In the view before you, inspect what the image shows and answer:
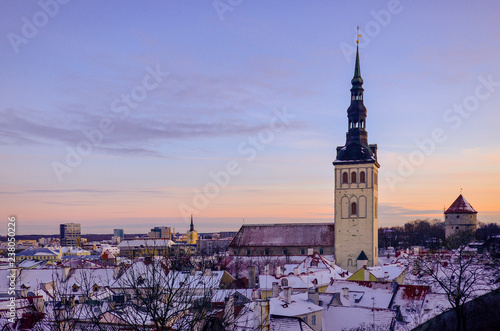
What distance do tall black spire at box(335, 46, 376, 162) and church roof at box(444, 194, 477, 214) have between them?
49.1 m

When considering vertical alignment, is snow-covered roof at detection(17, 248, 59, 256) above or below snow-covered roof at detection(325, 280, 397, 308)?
below

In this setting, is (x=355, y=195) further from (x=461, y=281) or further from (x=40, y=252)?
(x=40, y=252)

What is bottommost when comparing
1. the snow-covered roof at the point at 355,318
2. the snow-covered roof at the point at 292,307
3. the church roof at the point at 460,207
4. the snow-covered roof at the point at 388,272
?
the snow-covered roof at the point at 388,272

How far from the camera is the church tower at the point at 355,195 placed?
67.1 metres

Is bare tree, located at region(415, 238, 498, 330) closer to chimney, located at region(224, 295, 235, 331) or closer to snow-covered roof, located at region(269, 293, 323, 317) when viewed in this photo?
snow-covered roof, located at region(269, 293, 323, 317)

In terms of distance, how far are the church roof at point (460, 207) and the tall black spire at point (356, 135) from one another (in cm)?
4914

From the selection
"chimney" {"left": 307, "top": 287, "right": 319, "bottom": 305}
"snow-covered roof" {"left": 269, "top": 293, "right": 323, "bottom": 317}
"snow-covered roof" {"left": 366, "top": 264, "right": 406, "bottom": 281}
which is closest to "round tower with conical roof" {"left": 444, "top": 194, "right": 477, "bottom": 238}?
"snow-covered roof" {"left": 366, "top": 264, "right": 406, "bottom": 281}

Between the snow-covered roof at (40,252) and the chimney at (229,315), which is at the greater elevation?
the chimney at (229,315)

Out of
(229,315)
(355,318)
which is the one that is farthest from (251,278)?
(229,315)

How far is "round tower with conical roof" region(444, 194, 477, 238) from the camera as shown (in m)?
107

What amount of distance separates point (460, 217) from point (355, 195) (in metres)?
51.0

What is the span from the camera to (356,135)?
224ft

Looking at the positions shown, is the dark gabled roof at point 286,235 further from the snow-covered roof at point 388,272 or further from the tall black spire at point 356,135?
the snow-covered roof at point 388,272

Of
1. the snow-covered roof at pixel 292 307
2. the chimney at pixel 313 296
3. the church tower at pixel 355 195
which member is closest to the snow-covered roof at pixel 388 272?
the church tower at pixel 355 195
